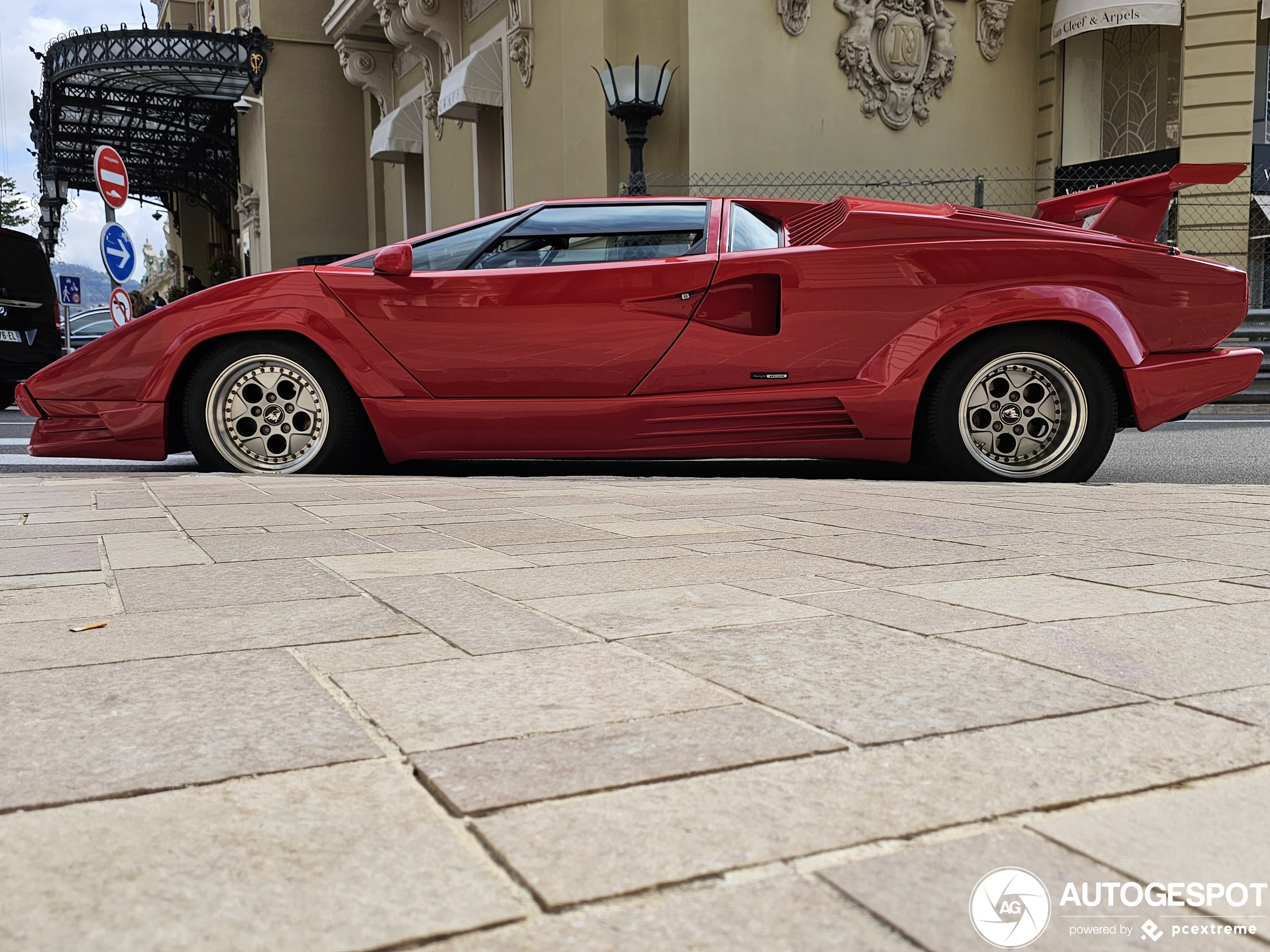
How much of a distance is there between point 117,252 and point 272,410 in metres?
8.89

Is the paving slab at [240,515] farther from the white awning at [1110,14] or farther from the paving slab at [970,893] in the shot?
the white awning at [1110,14]

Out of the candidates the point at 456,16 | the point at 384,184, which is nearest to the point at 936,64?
the point at 456,16

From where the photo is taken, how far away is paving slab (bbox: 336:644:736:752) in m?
1.54

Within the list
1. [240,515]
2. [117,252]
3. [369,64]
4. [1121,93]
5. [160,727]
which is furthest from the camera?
[369,64]

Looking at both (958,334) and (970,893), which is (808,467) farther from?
(970,893)

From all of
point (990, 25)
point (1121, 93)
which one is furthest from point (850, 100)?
point (1121, 93)

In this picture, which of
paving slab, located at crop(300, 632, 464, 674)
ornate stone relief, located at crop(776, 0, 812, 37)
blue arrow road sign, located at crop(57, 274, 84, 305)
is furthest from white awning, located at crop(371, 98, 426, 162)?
paving slab, located at crop(300, 632, 464, 674)

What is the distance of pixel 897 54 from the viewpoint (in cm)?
1383

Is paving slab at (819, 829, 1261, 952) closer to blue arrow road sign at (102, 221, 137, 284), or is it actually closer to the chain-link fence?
the chain-link fence

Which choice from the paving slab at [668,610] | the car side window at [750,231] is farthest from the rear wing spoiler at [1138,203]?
the paving slab at [668,610]

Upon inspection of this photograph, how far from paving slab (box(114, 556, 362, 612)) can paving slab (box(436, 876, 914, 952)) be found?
1.50 meters

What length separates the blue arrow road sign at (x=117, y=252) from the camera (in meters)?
12.8

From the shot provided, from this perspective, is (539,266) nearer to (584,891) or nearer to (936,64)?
(584,891)

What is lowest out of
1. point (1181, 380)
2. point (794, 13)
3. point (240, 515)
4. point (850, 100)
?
point (240, 515)
